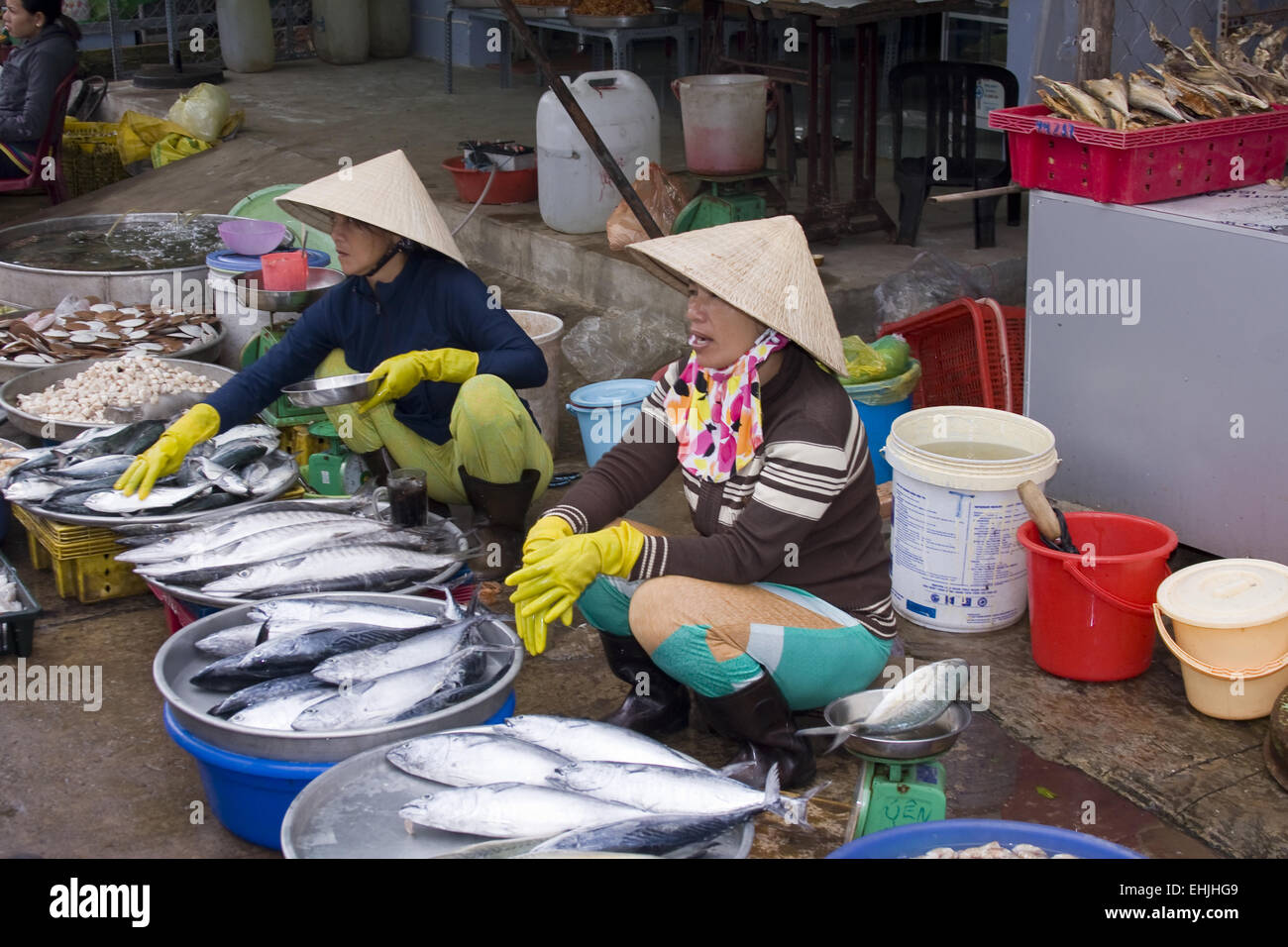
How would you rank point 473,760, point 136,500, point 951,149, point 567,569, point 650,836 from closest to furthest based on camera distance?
point 650,836
point 473,760
point 567,569
point 136,500
point 951,149

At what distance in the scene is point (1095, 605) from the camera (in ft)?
12.3

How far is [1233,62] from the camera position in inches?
181

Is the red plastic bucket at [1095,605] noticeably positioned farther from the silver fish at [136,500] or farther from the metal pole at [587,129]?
the metal pole at [587,129]

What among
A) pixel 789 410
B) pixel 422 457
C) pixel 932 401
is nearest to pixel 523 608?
pixel 789 410

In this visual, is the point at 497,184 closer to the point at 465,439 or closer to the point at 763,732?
the point at 465,439

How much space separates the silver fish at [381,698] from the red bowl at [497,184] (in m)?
5.28

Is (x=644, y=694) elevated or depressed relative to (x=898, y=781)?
depressed

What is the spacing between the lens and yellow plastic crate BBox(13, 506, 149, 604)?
425cm

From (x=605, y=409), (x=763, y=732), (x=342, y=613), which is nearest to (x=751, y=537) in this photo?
(x=763, y=732)

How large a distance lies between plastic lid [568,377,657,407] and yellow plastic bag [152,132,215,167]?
6.73 m

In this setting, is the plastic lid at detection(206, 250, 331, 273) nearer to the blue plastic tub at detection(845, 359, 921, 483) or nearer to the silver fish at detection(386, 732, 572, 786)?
the blue plastic tub at detection(845, 359, 921, 483)

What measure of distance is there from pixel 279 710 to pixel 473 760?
1.62 feet
